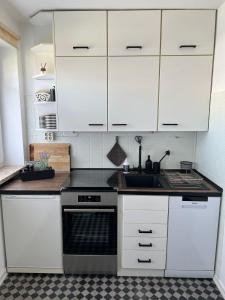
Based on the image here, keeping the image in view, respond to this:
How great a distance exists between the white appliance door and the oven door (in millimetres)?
521

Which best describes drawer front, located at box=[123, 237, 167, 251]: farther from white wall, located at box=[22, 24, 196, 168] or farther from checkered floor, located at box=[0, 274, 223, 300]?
white wall, located at box=[22, 24, 196, 168]

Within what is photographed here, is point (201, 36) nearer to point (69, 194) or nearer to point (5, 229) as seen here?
point (69, 194)

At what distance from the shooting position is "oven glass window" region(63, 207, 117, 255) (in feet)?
6.18

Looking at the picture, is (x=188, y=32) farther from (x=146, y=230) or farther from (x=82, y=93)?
(x=146, y=230)

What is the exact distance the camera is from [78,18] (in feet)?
6.41

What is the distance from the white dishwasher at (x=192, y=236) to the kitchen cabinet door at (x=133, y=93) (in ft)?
2.55

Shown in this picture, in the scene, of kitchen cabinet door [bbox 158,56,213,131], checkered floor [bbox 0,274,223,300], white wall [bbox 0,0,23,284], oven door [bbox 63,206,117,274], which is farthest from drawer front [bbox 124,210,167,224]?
white wall [bbox 0,0,23,284]

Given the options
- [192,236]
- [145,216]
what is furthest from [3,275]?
[192,236]

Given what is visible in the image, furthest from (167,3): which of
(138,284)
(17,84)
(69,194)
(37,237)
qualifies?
(138,284)

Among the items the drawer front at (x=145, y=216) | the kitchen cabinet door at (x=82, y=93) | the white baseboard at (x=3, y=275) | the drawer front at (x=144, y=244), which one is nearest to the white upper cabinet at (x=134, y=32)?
the kitchen cabinet door at (x=82, y=93)

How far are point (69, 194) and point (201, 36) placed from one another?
1.83 meters

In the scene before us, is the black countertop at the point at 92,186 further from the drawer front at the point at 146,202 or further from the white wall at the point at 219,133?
the white wall at the point at 219,133

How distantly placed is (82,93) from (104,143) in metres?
0.63

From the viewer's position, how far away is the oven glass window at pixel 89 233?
1.88 metres
